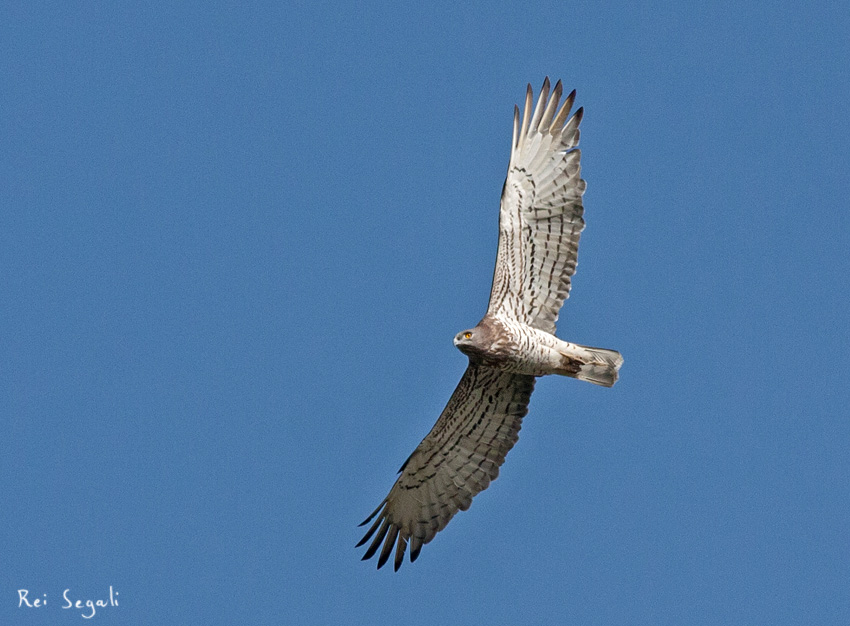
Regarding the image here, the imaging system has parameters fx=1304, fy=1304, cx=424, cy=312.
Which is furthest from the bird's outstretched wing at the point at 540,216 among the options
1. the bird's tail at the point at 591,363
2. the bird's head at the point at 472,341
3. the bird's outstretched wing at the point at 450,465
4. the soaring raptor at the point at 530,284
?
the bird's outstretched wing at the point at 450,465

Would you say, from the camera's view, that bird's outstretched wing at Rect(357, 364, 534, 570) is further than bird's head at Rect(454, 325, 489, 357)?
Yes

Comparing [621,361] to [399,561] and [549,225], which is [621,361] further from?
[399,561]

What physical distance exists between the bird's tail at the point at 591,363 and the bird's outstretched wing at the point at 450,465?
2.68 feet

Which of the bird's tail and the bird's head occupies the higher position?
the bird's head

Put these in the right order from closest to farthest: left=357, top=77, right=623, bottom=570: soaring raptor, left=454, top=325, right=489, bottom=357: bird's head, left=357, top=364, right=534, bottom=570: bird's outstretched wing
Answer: left=454, top=325, right=489, bottom=357: bird's head → left=357, top=77, right=623, bottom=570: soaring raptor → left=357, top=364, right=534, bottom=570: bird's outstretched wing

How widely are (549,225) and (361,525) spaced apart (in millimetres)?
4522

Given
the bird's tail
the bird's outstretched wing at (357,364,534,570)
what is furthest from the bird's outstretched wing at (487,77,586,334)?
the bird's outstretched wing at (357,364,534,570)

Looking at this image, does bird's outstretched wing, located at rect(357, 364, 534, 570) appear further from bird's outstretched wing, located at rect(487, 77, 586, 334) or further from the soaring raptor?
bird's outstretched wing, located at rect(487, 77, 586, 334)

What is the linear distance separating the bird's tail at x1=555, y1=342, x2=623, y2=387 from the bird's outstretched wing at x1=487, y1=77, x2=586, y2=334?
480mm

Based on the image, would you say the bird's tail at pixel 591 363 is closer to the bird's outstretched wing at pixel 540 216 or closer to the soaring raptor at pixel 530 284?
the soaring raptor at pixel 530 284

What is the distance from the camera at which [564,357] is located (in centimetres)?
1547

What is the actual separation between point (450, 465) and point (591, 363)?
2.37m

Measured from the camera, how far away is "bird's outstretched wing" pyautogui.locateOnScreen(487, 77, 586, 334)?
15539mm

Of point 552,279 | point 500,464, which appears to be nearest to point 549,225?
point 552,279
